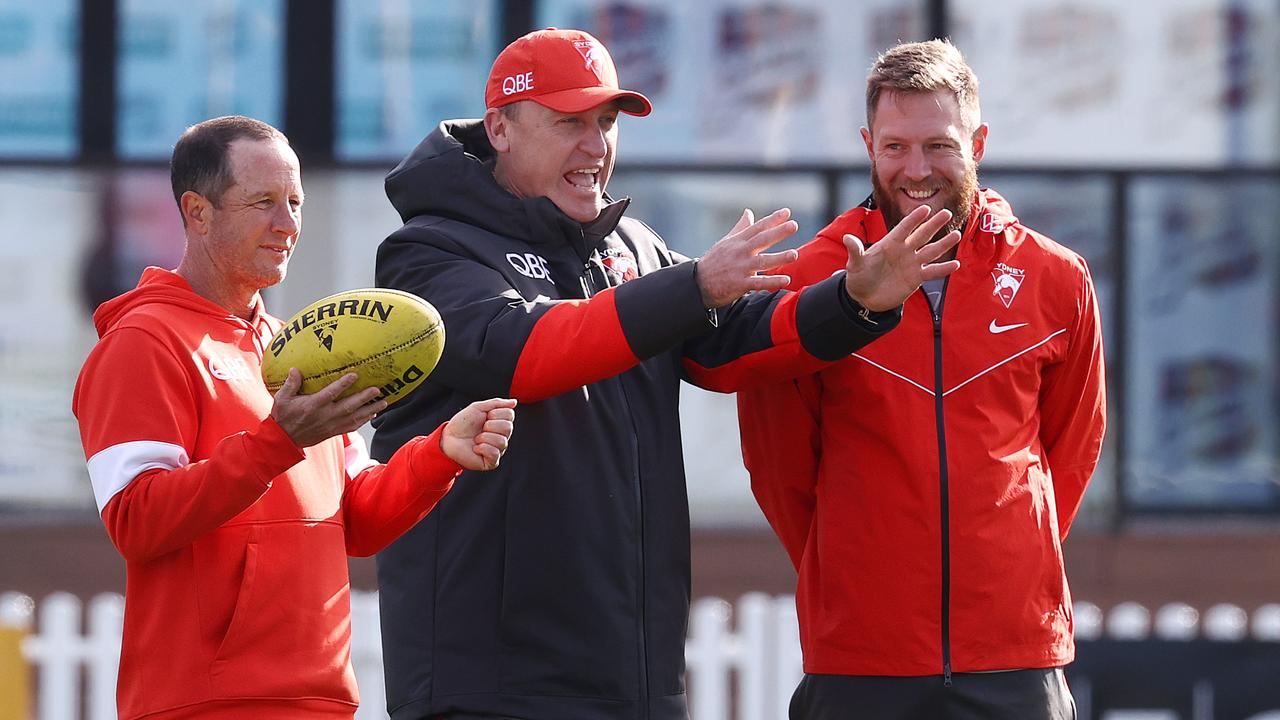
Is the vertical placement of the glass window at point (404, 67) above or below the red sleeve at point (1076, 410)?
above

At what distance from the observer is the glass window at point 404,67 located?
8.04 metres

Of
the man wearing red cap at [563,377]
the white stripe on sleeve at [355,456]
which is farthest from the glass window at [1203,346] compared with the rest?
the white stripe on sleeve at [355,456]

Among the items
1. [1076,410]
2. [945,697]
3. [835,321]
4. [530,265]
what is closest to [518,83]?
[530,265]

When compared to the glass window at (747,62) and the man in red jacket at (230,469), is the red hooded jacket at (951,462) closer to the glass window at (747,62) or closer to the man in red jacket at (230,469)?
the man in red jacket at (230,469)

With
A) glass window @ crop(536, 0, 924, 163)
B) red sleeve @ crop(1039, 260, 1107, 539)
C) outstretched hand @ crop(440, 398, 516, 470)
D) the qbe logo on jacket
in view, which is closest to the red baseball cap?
the qbe logo on jacket

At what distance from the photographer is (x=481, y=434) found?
3.07 m

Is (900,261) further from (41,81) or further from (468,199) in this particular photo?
(41,81)

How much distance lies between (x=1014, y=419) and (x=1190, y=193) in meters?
4.99

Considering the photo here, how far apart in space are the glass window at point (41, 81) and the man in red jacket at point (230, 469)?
515 centimetres

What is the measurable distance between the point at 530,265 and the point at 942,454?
1.01 meters

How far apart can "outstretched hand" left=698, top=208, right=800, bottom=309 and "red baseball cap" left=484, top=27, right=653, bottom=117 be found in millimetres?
468

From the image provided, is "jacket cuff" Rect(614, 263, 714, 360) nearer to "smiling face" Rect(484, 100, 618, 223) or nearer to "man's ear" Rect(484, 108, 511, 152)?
"smiling face" Rect(484, 100, 618, 223)

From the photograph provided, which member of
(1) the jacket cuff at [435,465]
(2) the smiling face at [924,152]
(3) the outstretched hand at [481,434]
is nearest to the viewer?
(3) the outstretched hand at [481,434]

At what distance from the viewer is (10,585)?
781 centimetres
